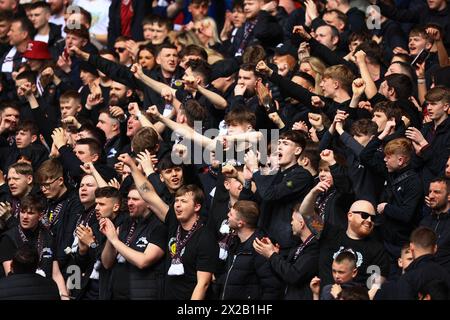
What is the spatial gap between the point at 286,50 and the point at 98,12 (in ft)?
15.1

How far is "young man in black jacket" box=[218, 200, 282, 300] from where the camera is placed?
11.5 meters

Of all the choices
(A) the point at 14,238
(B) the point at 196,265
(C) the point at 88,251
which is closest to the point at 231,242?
(B) the point at 196,265

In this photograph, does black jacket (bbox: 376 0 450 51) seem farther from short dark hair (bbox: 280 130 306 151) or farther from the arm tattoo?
the arm tattoo

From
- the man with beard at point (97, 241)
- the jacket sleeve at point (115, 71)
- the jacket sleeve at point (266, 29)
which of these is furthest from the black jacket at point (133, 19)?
the man with beard at point (97, 241)

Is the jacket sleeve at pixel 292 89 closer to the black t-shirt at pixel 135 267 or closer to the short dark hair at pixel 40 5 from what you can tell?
the black t-shirt at pixel 135 267

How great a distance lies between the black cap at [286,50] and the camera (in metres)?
15.1

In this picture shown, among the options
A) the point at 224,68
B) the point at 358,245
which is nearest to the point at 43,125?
the point at 224,68

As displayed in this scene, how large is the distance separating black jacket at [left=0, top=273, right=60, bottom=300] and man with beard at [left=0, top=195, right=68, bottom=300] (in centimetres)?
179

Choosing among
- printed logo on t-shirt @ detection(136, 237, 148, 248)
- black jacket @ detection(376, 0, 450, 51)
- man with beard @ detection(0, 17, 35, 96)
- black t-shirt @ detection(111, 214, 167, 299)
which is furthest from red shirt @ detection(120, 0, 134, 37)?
printed logo on t-shirt @ detection(136, 237, 148, 248)

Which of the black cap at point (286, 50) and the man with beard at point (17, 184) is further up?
the black cap at point (286, 50)

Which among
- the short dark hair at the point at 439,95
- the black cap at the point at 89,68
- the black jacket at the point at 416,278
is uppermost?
the black jacket at the point at 416,278

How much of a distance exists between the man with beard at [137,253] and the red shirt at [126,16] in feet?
20.5

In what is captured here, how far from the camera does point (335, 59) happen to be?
14.3 metres

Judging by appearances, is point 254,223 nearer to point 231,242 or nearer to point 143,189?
point 231,242
